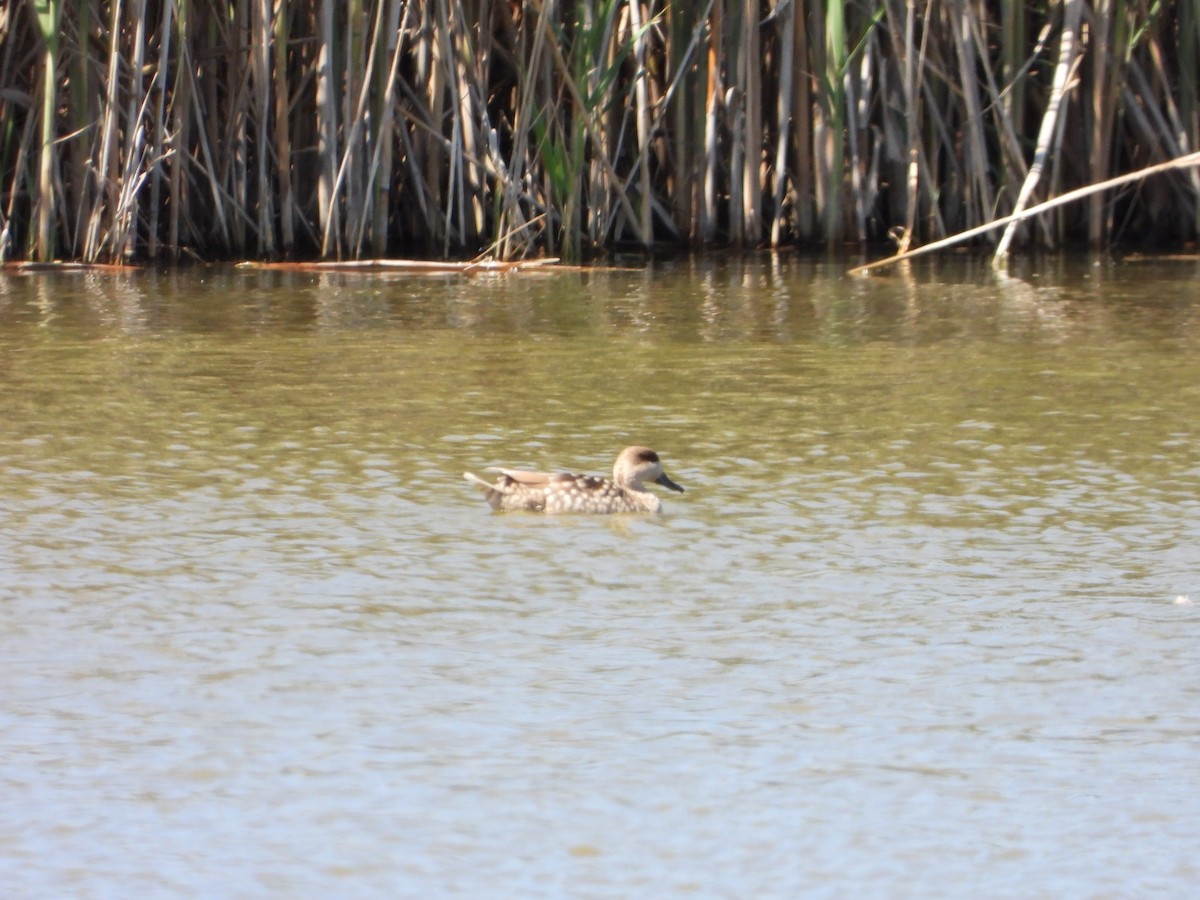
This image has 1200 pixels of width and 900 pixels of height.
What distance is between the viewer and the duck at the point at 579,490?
184 inches

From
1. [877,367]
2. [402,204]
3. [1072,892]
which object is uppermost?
[402,204]

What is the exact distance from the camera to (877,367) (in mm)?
6781

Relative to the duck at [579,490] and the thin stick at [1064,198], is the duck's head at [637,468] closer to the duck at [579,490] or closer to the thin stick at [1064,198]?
the duck at [579,490]

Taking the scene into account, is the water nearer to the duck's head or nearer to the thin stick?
the duck's head

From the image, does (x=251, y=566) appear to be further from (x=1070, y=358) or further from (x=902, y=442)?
(x=1070, y=358)

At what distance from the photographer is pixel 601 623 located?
3787mm

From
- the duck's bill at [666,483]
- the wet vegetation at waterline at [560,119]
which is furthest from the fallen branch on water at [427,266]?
the duck's bill at [666,483]

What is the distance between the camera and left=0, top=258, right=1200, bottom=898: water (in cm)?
275

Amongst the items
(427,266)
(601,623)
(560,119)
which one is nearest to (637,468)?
(601,623)

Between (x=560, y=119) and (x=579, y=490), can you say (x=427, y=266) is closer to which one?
(x=560, y=119)

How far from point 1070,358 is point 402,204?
5.12m

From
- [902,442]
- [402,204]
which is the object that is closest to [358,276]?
[402,204]

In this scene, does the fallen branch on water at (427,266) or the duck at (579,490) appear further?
the fallen branch on water at (427,266)

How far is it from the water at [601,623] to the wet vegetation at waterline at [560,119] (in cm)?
279
